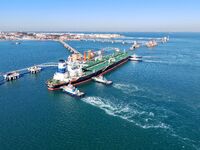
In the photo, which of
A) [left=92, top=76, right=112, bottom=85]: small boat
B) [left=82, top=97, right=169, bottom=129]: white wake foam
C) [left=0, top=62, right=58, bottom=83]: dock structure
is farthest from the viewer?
[left=0, top=62, right=58, bottom=83]: dock structure

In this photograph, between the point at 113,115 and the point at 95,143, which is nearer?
the point at 95,143

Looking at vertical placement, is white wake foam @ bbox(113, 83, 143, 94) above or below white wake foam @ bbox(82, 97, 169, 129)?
above

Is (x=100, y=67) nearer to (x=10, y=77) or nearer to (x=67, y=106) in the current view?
(x=10, y=77)

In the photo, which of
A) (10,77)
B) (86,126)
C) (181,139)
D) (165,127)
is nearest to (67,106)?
(86,126)

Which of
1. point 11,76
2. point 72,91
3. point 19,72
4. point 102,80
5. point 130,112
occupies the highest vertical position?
point 102,80

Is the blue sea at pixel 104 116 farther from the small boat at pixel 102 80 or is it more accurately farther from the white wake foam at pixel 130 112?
the small boat at pixel 102 80

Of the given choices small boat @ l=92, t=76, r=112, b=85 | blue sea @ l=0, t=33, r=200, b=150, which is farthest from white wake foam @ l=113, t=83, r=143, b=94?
small boat @ l=92, t=76, r=112, b=85

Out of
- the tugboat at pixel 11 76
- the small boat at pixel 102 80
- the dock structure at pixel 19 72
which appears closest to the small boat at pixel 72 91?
the small boat at pixel 102 80

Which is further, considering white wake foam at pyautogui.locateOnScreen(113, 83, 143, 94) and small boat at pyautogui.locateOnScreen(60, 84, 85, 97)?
white wake foam at pyautogui.locateOnScreen(113, 83, 143, 94)

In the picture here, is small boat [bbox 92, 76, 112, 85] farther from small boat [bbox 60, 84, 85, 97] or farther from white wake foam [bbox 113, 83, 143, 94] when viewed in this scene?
small boat [bbox 60, 84, 85, 97]

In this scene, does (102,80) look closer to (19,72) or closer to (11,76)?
(11,76)

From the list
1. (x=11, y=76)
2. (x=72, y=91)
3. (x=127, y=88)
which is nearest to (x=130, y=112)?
(x=72, y=91)
